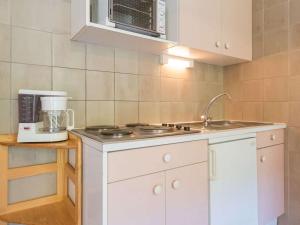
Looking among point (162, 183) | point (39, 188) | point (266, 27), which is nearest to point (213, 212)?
point (162, 183)

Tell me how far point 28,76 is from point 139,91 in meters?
0.73

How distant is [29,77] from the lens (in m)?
1.28

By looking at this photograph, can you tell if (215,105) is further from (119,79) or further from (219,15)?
(119,79)

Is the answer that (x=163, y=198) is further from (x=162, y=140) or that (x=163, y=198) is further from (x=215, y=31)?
(x=215, y=31)

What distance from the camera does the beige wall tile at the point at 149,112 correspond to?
66.4 inches

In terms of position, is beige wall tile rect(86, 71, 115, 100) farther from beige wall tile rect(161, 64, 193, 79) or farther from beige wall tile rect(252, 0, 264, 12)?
beige wall tile rect(252, 0, 264, 12)

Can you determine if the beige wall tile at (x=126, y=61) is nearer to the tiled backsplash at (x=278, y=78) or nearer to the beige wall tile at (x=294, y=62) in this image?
the tiled backsplash at (x=278, y=78)

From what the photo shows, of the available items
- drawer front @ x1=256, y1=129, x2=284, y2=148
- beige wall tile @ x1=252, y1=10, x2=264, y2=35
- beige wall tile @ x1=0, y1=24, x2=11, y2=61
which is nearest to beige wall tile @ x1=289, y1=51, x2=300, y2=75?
beige wall tile @ x1=252, y1=10, x2=264, y2=35

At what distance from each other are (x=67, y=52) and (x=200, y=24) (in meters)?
0.92

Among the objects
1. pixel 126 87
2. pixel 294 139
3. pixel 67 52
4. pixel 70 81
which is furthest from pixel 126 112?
pixel 294 139

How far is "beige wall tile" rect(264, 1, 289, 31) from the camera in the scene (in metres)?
1.76

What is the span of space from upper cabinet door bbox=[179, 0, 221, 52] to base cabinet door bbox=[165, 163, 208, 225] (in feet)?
2.75

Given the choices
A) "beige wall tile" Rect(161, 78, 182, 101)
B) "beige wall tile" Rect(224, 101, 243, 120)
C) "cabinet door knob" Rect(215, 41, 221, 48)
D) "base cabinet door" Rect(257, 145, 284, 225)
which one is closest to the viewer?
"base cabinet door" Rect(257, 145, 284, 225)

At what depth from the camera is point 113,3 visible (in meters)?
1.25
